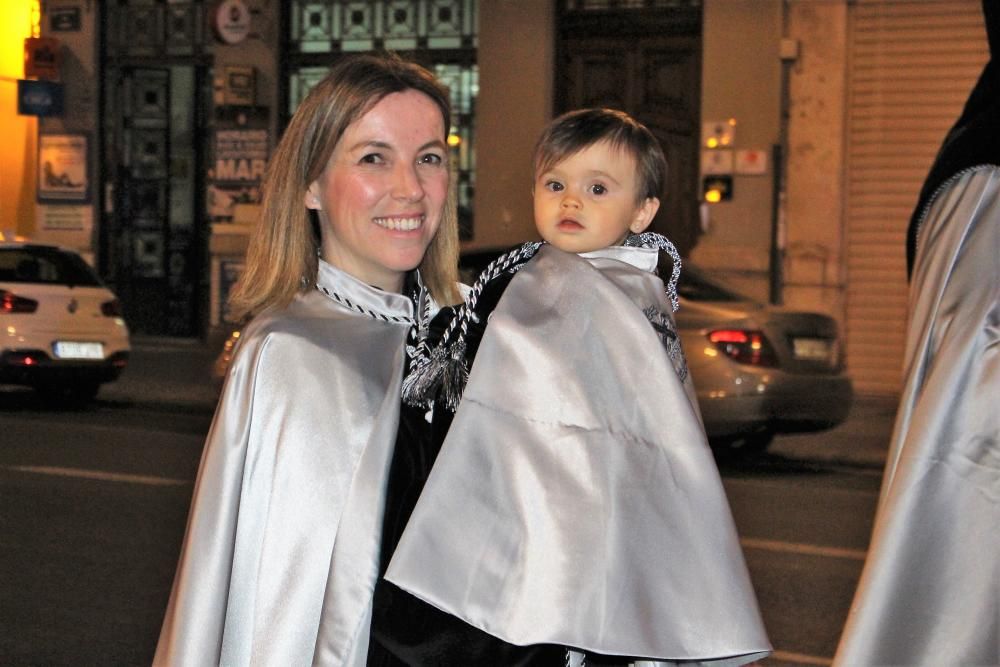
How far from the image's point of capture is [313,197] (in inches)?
115

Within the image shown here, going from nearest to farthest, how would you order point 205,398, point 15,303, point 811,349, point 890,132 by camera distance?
point 811,349, point 15,303, point 205,398, point 890,132

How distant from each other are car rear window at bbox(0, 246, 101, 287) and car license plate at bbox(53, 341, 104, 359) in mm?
597

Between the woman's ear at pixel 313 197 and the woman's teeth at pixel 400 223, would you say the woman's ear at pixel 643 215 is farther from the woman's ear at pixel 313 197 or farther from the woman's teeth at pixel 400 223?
the woman's ear at pixel 313 197

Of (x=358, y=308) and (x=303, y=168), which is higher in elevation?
(x=303, y=168)

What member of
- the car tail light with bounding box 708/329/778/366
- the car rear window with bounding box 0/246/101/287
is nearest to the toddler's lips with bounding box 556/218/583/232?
the car tail light with bounding box 708/329/778/366

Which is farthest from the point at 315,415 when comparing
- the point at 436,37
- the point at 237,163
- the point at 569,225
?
the point at 237,163

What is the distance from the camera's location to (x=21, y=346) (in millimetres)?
14633

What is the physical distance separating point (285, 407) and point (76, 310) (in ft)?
42.3

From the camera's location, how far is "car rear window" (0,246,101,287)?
14.7 metres

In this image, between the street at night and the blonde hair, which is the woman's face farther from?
the street at night

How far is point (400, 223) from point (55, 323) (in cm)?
1266

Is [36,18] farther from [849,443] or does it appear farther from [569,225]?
[569,225]

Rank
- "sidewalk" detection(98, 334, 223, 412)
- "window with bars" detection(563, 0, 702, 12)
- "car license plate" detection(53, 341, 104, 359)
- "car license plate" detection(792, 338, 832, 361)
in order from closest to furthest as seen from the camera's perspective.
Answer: "car license plate" detection(792, 338, 832, 361)
"car license plate" detection(53, 341, 104, 359)
"sidewalk" detection(98, 334, 223, 412)
"window with bars" detection(563, 0, 702, 12)

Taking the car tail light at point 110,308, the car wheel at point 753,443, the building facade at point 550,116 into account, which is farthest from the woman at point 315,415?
the building facade at point 550,116
